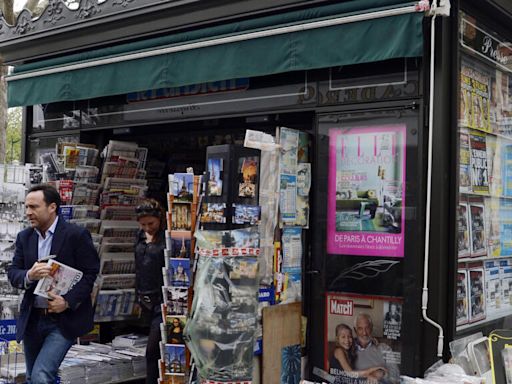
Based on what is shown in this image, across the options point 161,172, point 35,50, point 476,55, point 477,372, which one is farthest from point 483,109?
point 35,50

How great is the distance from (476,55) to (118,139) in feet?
14.1

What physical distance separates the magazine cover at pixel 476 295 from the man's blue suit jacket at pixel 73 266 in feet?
9.71

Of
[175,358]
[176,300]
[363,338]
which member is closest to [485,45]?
[363,338]

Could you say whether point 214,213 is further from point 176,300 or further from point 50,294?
point 50,294

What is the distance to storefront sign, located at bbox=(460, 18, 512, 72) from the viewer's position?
5574mm

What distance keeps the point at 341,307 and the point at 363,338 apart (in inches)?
11.9

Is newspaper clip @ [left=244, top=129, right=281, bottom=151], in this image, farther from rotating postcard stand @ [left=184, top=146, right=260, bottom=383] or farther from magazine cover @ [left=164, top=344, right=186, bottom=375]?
magazine cover @ [left=164, top=344, right=186, bottom=375]

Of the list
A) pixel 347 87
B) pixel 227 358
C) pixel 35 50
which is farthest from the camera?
pixel 35 50

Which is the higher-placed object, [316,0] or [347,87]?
[316,0]

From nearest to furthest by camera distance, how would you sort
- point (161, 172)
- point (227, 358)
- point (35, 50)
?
1. point (227, 358)
2. point (35, 50)
3. point (161, 172)

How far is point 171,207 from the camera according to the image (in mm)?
5992

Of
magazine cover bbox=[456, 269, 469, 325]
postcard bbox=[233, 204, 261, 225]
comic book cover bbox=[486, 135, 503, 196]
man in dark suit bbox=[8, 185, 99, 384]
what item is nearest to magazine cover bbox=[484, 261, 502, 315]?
magazine cover bbox=[456, 269, 469, 325]

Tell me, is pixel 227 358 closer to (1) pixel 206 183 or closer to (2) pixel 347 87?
(1) pixel 206 183

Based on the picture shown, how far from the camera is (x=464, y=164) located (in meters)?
5.54
